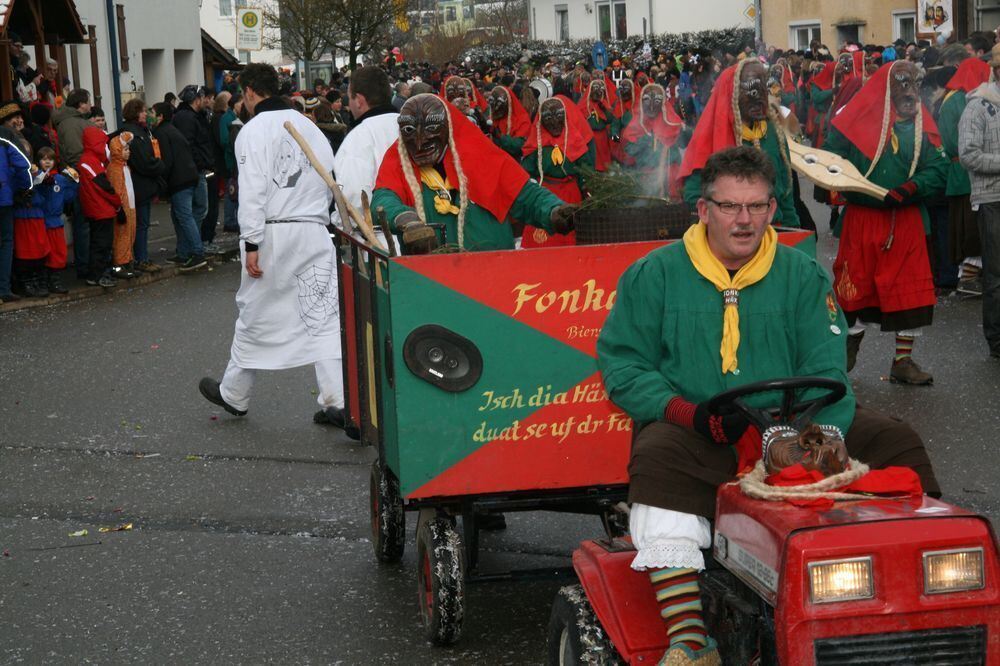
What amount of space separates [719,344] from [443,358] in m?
1.19

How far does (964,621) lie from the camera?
329 cm

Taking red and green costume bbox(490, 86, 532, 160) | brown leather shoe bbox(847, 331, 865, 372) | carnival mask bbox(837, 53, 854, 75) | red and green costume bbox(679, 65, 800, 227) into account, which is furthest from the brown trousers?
carnival mask bbox(837, 53, 854, 75)

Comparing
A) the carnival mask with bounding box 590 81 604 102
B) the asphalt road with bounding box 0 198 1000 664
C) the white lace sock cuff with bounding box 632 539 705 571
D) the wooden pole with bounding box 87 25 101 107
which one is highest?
the wooden pole with bounding box 87 25 101 107

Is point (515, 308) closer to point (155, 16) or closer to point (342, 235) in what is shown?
point (342, 235)

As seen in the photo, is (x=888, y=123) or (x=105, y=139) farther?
(x=105, y=139)

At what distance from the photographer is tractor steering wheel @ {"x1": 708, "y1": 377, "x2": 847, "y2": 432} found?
377cm

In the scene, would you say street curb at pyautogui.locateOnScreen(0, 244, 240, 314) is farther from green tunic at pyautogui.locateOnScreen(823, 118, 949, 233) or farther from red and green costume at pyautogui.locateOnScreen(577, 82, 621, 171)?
green tunic at pyautogui.locateOnScreen(823, 118, 949, 233)

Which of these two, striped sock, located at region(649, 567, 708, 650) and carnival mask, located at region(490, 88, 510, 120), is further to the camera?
carnival mask, located at region(490, 88, 510, 120)

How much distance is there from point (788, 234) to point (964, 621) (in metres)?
2.18

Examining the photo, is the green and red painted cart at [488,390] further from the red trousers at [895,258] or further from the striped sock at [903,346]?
the striped sock at [903,346]

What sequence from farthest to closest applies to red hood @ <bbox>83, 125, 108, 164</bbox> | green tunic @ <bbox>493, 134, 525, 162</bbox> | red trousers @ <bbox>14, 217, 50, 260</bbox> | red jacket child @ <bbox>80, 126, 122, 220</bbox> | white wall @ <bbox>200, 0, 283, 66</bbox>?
white wall @ <bbox>200, 0, 283, 66</bbox> → green tunic @ <bbox>493, 134, 525, 162</bbox> → red hood @ <bbox>83, 125, 108, 164</bbox> → red jacket child @ <bbox>80, 126, 122, 220</bbox> → red trousers @ <bbox>14, 217, 50, 260</bbox>

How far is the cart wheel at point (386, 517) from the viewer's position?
6.05 meters

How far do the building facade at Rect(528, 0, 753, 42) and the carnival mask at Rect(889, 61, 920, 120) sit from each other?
57522mm

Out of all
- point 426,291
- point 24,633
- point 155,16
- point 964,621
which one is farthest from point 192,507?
point 155,16
